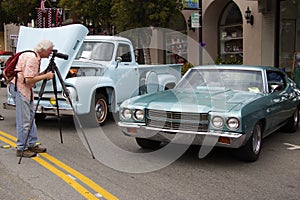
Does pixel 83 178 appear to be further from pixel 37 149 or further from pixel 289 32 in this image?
pixel 289 32

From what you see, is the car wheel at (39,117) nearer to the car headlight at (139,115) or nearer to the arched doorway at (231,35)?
the car headlight at (139,115)

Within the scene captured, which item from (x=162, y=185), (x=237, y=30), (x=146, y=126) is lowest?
(x=162, y=185)

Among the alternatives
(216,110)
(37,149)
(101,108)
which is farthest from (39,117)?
(216,110)

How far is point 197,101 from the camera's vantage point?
5863 mm

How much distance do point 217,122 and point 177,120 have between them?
0.58 m

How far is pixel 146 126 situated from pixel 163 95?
3.06 ft

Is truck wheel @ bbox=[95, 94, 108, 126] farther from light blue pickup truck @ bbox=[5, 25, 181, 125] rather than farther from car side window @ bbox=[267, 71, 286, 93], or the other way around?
car side window @ bbox=[267, 71, 286, 93]

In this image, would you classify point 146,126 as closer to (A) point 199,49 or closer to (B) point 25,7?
(A) point 199,49

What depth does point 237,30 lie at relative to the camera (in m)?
19.0

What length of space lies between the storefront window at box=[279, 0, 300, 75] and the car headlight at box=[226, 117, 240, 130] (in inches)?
455

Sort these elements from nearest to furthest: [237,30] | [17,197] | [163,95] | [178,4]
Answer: [17,197]
[163,95]
[178,4]
[237,30]

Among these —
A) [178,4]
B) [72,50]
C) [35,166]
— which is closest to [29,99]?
[35,166]

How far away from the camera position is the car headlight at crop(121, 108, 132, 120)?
19.8 ft

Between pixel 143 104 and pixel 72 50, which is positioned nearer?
pixel 143 104
